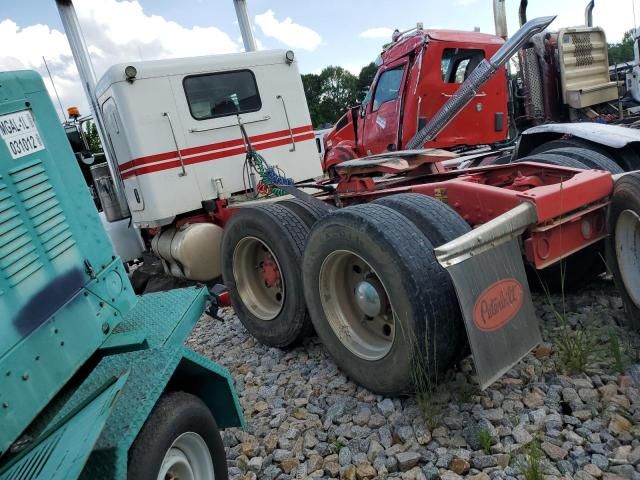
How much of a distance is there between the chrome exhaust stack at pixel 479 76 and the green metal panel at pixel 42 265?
14.9ft

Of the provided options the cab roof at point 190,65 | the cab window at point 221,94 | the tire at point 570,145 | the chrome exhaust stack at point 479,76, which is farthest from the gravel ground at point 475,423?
the cab roof at point 190,65

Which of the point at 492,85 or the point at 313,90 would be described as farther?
the point at 313,90

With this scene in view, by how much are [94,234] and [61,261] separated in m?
0.28

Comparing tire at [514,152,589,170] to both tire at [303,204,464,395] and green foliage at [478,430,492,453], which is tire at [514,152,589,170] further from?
green foliage at [478,430,492,453]

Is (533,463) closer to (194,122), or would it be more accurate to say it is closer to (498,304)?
(498,304)

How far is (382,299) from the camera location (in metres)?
Answer: 2.91

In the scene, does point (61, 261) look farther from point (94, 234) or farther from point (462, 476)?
point (462, 476)

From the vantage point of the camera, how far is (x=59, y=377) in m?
1.93

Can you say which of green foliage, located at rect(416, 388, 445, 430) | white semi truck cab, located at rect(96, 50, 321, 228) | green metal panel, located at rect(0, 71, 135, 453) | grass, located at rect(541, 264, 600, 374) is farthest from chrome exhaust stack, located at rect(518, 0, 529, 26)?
green metal panel, located at rect(0, 71, 135, 453)

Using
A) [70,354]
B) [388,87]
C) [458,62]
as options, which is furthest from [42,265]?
[458,62]

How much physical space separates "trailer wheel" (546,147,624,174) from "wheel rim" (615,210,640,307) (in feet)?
3.06

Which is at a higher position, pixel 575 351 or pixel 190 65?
pixel 190 65

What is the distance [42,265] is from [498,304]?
204 centimetres

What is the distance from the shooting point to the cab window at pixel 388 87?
7.02 m
